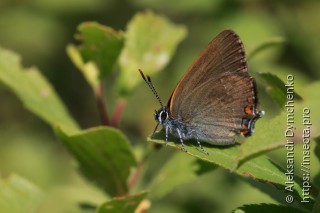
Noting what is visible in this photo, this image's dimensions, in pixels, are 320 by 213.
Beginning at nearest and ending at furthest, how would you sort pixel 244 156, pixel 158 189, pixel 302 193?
pixel 244 156 → pixel 302 193 → pixel 158 189

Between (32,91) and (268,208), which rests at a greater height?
(32,91)

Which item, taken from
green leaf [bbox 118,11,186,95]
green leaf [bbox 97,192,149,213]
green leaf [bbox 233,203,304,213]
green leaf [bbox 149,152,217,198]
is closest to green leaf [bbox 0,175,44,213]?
green leaf [bbox 97,192,149,213]

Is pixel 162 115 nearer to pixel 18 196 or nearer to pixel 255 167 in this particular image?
pixel 18 196

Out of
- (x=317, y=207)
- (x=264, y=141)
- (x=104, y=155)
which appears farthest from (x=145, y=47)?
(x=264, y=141)

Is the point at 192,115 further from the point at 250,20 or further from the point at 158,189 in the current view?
the point at 250,20

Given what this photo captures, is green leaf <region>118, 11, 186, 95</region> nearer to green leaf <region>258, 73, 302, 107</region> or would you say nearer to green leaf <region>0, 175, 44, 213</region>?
green leaf <region>0, 175, 44, 213</region>

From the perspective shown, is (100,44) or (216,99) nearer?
(100,44)

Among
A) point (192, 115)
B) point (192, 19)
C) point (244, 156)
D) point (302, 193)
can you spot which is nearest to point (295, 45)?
point (192, 19)
